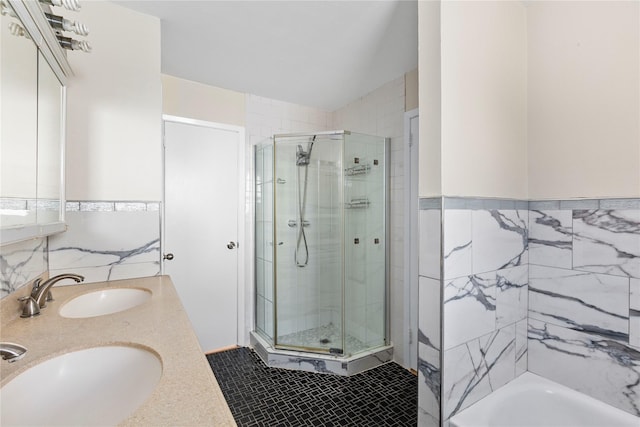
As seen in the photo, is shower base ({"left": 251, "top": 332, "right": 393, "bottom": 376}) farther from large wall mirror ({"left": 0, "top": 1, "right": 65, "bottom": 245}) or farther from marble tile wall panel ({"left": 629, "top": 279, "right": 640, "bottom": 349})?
large wall mirror ({"left": 0, "top": 1, "right": 65, "bottom": 245})

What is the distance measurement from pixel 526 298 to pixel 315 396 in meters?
1.52

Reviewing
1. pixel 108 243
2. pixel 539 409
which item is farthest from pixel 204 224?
pixel 539 409

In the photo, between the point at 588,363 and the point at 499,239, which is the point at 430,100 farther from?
the point at 588,363

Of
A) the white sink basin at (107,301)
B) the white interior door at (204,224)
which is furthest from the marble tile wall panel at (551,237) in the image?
the white interior door at (204,224)

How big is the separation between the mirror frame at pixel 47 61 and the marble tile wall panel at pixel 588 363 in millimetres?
2359

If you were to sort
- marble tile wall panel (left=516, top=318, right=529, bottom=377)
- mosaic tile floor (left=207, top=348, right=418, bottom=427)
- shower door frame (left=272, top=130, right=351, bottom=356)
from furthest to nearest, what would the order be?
shower door frame (left=272, top=130, right=351, bottom=356)
mosaic tile floor (left=207, top=348, right=418, bottom=427)
marble tile wall panel (left=516, top=318, right=529, bottom=377)

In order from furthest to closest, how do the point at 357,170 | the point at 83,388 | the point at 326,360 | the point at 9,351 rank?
1. the point at 357,170
2. the point at 326,360
3. the point at 83,388
4. the point at 9,351

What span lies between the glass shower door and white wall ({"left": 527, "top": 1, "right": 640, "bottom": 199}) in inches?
56.2

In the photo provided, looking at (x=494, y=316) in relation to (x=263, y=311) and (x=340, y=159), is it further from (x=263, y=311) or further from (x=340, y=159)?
(x=263, y=311)

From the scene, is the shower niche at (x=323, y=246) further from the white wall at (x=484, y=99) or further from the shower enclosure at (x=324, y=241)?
the white wall at (x=484, y=99)

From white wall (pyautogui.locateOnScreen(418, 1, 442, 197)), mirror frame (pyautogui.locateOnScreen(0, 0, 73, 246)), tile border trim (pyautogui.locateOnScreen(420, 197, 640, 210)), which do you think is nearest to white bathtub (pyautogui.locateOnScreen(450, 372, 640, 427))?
tile border trim (pyautogui.locateOnScreen(420, 197, 640, 210))

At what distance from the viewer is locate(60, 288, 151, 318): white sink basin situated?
146cm

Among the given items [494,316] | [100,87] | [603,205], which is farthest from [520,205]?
[100,87]

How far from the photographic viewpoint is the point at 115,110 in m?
1.72
